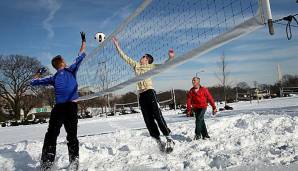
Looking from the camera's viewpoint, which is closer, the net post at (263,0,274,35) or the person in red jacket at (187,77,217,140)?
the net post at (263,0,274,35)

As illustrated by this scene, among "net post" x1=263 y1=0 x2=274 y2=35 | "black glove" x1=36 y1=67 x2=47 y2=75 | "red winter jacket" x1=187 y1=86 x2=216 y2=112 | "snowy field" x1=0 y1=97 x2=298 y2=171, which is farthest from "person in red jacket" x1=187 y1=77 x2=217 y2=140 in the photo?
"net post" x1=263 y1=0 x2=274 y2=35

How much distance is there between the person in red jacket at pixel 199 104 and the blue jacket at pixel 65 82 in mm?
3163

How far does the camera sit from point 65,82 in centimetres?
518

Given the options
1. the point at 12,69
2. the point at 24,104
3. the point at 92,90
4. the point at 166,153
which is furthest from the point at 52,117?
the point at 24,104

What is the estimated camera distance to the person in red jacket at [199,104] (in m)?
7.42

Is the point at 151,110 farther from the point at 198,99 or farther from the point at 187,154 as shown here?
the point at 198,99

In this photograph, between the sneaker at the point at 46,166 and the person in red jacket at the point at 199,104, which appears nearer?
the sneaker at the point at 46,166

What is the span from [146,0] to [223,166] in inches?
130

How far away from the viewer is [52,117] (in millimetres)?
5098

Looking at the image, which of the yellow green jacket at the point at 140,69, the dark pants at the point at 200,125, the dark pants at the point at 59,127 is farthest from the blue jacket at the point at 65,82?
the dark pants at the point at 200,125

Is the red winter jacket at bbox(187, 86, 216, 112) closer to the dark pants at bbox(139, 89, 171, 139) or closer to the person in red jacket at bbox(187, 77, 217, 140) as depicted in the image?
the person in red jacket at bbox(187, 77, 217, 140)

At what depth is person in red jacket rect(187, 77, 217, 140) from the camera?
24.3 feet

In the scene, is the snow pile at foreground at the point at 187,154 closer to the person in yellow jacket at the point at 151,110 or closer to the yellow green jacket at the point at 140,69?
the person in yellow jacket at the point at 151,110

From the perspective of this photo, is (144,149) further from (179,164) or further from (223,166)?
(223,166)
